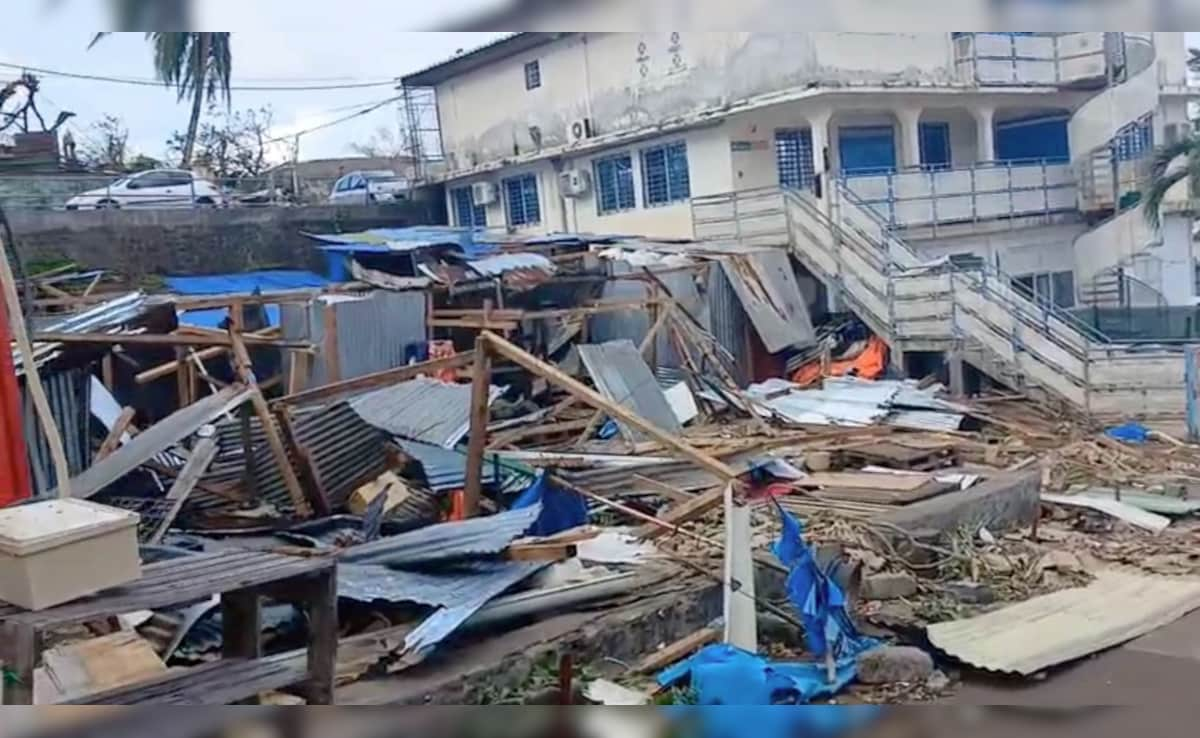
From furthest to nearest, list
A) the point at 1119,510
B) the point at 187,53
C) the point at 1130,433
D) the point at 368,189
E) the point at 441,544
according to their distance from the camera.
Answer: the point at 368,189
the point at 1130,433
the point at 1119,510
the point at 441,544
the point at 187,53

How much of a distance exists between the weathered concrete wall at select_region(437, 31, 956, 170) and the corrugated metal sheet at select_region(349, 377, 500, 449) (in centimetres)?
600

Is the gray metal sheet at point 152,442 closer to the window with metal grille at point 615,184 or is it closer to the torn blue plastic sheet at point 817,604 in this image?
the torn blue plastic sheet at point 817,604

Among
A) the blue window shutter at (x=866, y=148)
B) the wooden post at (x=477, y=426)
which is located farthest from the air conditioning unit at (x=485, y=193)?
the wooden post at (x=477, y=426)

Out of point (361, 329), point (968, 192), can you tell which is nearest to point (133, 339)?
point (361, 329)

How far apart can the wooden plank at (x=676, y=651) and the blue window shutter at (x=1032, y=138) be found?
17.5 metres

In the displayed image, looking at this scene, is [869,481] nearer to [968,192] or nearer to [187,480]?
[187,480]

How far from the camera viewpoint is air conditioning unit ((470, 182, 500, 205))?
77.8 feet

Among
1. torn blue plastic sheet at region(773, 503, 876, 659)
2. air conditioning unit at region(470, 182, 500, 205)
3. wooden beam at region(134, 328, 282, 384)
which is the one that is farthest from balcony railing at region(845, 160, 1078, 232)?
torn blue plastic sheet at region(773, 503, 876, 659)

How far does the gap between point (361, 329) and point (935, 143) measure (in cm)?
1288

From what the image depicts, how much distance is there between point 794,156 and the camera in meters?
19.4

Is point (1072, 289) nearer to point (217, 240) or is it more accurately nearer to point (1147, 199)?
point (1147, 199)

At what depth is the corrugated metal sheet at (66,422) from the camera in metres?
7.07

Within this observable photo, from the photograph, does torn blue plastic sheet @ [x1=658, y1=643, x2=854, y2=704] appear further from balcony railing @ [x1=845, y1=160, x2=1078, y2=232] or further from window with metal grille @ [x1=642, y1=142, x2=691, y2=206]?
window with metal grille @ [x1=642, y1=142, x2=691, y2=206]

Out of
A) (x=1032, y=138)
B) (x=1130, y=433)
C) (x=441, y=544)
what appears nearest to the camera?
(x=441, y=544)
